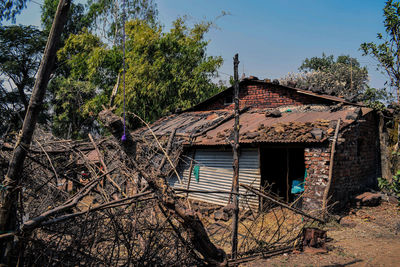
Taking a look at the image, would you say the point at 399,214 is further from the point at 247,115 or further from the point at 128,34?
the point at 128,34

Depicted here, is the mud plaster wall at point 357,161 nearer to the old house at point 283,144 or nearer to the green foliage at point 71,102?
the old house at point 283,144

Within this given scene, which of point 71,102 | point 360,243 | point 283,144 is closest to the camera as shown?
point 360,243

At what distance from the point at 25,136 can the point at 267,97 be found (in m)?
12.4

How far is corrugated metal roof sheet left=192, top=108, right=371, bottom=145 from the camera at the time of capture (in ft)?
28.1

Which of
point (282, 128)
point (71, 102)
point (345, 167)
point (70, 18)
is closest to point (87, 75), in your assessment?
point (71, 102)

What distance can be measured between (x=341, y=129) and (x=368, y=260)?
153 inches

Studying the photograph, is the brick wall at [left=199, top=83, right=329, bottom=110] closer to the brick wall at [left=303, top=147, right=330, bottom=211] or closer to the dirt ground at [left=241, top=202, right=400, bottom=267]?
the brick wall at [left=303, top=147, right=330, bottom=211]

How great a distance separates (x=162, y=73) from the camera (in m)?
→ 18.7

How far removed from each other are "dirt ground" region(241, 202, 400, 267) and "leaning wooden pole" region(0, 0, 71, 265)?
3.90 meters

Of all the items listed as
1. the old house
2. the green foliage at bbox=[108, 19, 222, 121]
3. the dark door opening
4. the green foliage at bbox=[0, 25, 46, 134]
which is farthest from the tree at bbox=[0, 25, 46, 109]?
the dark door opening

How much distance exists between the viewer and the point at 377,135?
12281mm

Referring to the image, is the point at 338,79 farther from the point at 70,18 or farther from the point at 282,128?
the point at 70,18

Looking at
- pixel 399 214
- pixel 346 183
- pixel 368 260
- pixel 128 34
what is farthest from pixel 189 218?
pixel 128 34

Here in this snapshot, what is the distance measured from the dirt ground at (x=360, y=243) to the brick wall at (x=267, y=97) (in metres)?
5.33
